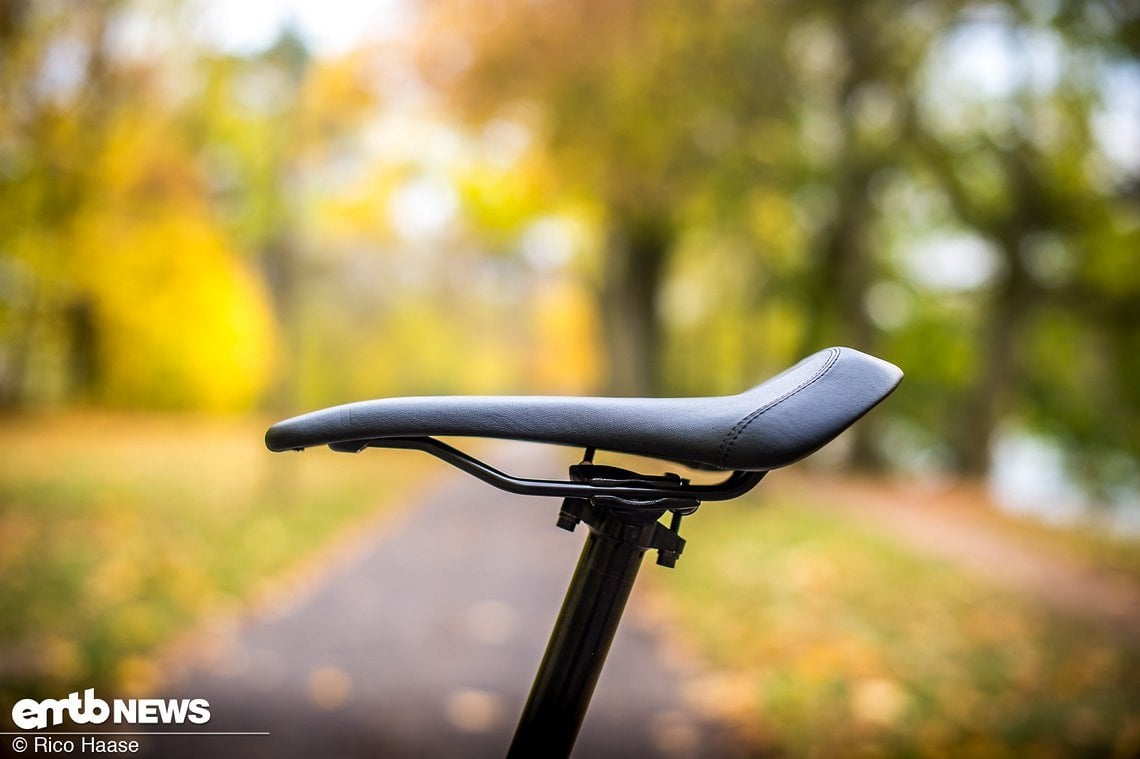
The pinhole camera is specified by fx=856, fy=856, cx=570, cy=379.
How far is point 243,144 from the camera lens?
8594 millimetres

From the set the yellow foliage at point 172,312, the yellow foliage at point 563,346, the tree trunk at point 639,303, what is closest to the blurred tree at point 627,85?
the yellow foliage at point 172,312

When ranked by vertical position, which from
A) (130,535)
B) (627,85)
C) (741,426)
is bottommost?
(741,426)

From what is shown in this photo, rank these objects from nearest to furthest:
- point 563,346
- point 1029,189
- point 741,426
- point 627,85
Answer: point 741,426
point 627,85
point 1029,189
point 563,346

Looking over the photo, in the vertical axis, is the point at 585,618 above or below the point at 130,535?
below

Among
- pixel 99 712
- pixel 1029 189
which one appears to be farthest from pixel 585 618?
pixel 1029 189

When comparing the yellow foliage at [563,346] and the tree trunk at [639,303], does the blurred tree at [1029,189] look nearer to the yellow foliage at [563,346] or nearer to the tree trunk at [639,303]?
the tree trunk at [639,303]

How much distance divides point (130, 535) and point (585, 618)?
5.70 meters

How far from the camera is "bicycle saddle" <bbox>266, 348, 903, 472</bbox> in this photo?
1.01m

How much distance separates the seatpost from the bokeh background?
106 inches

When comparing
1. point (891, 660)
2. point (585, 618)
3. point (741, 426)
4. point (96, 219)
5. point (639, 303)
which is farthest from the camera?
point (639, 303)

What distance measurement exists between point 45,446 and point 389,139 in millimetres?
4990

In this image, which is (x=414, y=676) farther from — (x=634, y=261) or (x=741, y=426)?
(x=634, y=261)

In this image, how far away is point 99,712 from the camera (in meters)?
2.87

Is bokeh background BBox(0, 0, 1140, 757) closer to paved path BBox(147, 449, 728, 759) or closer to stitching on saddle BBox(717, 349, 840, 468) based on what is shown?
paved path BBox(147, 449, 728, 759)
